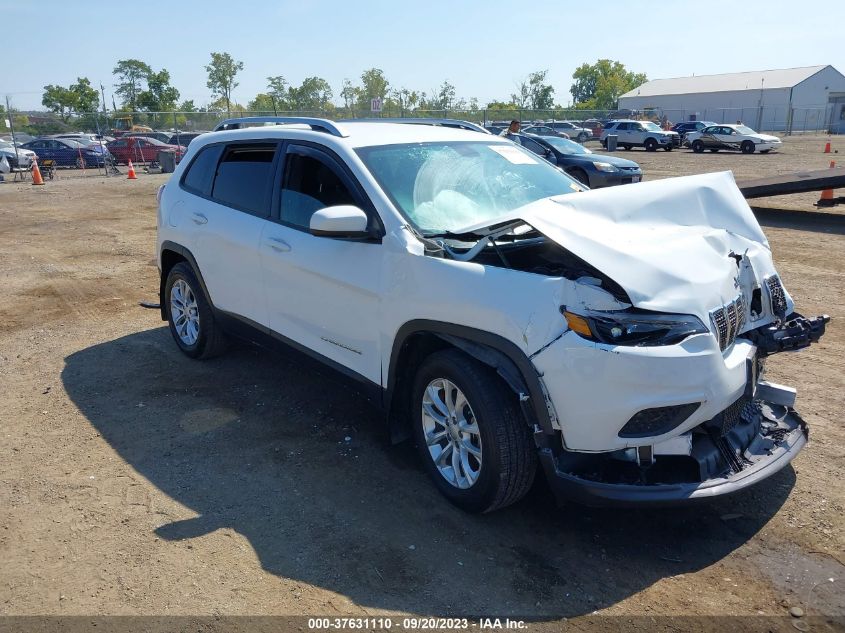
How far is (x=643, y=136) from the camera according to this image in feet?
126

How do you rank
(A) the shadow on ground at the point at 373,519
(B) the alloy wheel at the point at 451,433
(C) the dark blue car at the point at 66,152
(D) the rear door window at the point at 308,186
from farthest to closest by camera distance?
1. (C) the dark blue car at the point at 66,152
2. (D) the rear door window at the point at 308,186
3. (B) the alloy wheel at the point at 451,433
4. (A) the shadow on ground at the point at 373,519

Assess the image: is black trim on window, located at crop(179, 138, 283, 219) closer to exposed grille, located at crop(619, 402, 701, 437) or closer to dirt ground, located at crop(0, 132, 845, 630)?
dirt ground, located at crop(0, 132, 845, 630)

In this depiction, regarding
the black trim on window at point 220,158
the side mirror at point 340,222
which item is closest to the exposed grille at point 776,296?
the side mirror at point 340,222

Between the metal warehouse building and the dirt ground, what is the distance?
2512 inches

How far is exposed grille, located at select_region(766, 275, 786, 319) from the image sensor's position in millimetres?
3816

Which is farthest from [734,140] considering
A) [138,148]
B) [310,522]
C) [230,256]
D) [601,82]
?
[601,82]

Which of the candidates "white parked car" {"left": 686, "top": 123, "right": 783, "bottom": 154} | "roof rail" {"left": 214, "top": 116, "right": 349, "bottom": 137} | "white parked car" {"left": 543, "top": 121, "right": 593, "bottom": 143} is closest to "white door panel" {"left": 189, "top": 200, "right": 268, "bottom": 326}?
"roof rail" {"left": 214, "top": 116, "right": 349, "bottom": 137}

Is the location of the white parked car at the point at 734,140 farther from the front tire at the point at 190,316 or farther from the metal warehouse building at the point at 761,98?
the front tire at the point at 190,316

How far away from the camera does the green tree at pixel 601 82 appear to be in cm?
11600

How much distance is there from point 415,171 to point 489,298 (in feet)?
4.34

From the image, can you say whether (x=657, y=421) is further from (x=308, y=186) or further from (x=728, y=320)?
(x=308, y=186)

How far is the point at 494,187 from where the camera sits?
14.6 feet

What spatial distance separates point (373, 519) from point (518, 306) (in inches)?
54.2

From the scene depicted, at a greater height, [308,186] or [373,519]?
[308,186]
